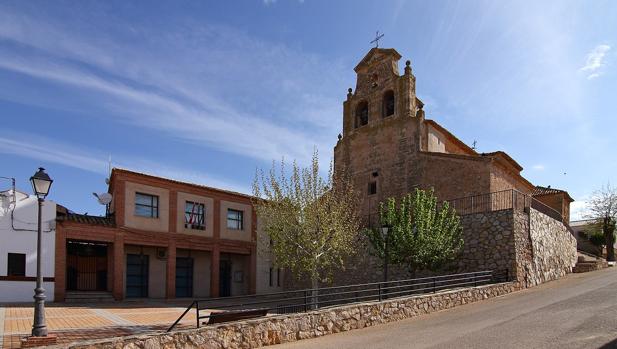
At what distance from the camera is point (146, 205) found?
23500mm

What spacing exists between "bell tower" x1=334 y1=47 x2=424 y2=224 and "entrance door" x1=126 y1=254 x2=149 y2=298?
510 inches

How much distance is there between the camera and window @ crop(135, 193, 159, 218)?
23141mm

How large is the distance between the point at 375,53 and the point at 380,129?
4.73 metres

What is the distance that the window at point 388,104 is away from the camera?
26.7 m

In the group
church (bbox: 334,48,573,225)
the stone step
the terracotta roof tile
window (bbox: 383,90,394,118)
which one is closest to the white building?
the terracotta roof tile

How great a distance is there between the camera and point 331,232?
1828 centimetres

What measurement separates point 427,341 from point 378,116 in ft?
61.5

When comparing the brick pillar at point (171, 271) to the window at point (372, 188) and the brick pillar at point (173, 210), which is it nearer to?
the brick pillar at point (173, 210)

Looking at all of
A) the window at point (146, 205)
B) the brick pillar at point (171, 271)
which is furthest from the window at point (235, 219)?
the window at point (146, 205)

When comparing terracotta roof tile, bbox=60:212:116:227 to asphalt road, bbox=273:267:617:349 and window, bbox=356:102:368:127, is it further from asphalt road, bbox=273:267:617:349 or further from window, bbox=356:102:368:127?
window, bbox=356:102:368:127

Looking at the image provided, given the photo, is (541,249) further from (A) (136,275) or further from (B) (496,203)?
(A) (136,275)

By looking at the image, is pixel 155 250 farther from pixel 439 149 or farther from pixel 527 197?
pixel 527 197

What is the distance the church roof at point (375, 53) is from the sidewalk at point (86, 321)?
59.0ft

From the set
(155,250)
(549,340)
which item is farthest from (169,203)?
(549,340)
